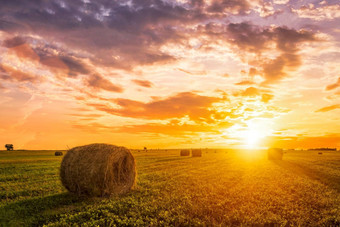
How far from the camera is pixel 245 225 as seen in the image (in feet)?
27.0

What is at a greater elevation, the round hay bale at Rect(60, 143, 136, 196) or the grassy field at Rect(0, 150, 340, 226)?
the round hay bale at Rect(60, 143, 136, 196)

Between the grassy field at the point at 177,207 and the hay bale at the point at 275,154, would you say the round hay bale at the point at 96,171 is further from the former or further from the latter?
the hay bale at the point at 275,154

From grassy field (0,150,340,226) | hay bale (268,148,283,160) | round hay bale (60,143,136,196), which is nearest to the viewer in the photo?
grassy field (0,150,340,226)

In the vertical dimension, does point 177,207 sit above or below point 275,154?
below

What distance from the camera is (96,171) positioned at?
1295cm

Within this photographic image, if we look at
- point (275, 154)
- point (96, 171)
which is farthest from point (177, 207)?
point (275, 154)

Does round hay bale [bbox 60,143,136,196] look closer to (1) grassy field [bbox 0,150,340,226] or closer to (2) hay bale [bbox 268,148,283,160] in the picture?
(1) grassy field [bbox 0,150,340,226]

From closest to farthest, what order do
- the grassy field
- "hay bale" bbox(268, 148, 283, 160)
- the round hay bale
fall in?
1. the grassy field
2. the round hay bale
3. "hay bale" bbox(268, 148, 283, 160)

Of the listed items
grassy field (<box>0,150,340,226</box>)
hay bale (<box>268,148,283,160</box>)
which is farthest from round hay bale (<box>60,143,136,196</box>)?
hay bale (<box>268,148,283,160</box>)

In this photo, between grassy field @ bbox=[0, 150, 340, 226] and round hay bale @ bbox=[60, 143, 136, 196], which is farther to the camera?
round hay bale @ bbox=[60, 143, 136, 196]

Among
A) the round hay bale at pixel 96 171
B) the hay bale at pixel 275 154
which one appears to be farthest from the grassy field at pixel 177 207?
the hay bale at pixel 275 154

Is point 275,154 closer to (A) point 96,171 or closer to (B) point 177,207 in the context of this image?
(A) point 96,171

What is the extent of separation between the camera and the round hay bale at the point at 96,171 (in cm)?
1276

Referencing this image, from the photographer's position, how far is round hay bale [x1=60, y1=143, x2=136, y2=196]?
12.8 m
